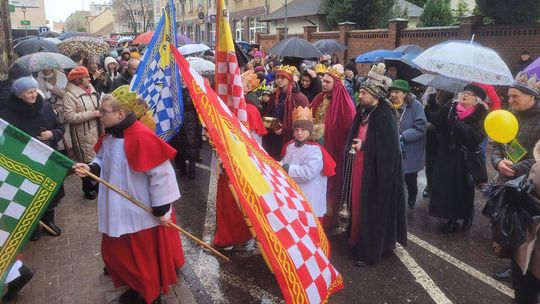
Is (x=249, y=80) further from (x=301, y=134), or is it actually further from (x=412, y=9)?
(x=412, y=9)

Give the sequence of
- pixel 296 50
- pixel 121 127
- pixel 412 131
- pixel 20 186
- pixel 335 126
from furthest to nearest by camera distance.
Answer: pixel 296 50 → pixel 412 131 → pixel 335 126 → pixel 121 127 → pixel 20 186

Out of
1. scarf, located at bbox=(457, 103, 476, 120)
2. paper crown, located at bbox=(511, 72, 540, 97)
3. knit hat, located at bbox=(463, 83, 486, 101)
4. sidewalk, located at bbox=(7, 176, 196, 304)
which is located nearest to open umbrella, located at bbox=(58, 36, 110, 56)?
sidewalk, located at bbox=(7, 176, 196, 304)

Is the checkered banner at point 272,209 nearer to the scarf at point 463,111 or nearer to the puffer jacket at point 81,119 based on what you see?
the scarf at point 463,111

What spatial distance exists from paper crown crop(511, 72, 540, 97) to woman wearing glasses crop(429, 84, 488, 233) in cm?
79

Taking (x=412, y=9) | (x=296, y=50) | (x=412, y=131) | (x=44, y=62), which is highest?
(x=412, y=9)

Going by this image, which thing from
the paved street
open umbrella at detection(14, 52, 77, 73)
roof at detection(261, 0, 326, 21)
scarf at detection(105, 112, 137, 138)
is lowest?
A: the paved street

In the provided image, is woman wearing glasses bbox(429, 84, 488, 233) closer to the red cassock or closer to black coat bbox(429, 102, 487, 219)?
black coat bbox(429, 102, 487, 219)

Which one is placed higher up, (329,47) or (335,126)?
(329,47)

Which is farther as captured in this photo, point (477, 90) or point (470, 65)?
point (477, 90)

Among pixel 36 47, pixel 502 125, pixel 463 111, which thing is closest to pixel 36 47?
pixel 36 47

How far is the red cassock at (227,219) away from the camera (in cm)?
440

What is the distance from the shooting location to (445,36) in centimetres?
1446

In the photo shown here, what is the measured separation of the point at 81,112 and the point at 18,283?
2719mm

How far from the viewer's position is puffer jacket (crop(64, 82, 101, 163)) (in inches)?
221
